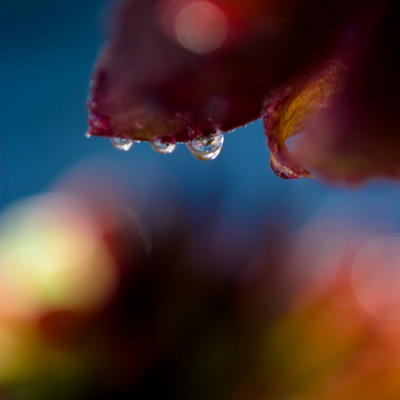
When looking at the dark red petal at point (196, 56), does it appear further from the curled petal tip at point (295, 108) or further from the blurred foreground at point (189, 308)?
the blurred foreground at point (189, 308)

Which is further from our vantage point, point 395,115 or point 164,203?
point 164,203

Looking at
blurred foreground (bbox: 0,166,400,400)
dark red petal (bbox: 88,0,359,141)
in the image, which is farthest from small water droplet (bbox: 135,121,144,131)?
blurred foreground (bbox: 0,166,400,400)

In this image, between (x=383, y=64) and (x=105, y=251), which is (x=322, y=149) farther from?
(x=105, y=251)

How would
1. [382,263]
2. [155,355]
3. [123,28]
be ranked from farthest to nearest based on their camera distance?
[382,263], [155,355], [123,28]

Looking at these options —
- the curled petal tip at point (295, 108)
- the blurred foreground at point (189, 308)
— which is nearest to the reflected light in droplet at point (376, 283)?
the blurred foreground at point (189, 308)

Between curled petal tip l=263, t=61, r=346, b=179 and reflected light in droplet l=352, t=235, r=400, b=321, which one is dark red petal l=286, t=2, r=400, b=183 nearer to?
curled petal tip l=263, t=61, r=346, b=179

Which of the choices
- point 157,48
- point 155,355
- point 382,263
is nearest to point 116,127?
point 157,48

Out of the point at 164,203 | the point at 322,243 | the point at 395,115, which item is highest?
the point at 164,203
